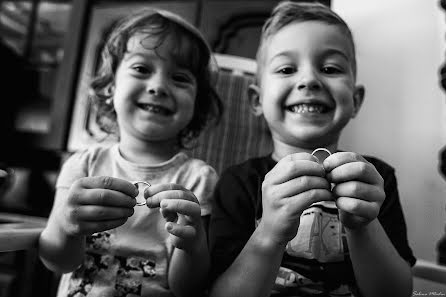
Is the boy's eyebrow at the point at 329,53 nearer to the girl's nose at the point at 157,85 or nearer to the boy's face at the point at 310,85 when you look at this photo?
the boy's face at the point at 310,85

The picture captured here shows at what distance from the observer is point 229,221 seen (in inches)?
21.6

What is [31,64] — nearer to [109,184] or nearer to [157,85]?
[157,85]

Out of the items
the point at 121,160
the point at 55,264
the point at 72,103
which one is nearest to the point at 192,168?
the point at 121,160

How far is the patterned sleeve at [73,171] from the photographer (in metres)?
0.62

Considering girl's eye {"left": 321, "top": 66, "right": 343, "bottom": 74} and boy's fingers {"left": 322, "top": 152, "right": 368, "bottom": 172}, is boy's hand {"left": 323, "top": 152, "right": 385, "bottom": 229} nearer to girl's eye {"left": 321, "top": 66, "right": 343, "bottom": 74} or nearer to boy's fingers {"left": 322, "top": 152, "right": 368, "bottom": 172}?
boy's fingers {"left": 322, "top": 152, "right": 368, "bottom": 172}

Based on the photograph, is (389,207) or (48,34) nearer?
(389,207)

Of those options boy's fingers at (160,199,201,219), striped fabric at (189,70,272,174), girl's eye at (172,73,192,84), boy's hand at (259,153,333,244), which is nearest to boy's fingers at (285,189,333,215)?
boy's hand at (259,153,333,244)

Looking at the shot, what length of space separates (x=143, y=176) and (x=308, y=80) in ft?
1.11

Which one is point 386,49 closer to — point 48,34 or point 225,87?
point 225,87

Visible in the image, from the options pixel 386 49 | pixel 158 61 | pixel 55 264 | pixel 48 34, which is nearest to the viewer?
pixel 55 264

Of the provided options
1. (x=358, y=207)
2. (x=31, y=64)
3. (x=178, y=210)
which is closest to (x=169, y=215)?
(x=178, y=210)

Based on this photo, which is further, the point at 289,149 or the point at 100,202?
the point at 289,149

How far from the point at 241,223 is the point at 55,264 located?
0.30m

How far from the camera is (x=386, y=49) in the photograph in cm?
90
